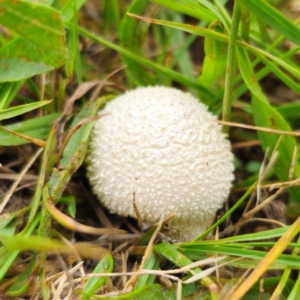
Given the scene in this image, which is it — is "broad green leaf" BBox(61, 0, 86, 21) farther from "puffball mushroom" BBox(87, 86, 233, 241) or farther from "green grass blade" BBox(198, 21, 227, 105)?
"green grass blade" BBox(198, 21, 227, 105)

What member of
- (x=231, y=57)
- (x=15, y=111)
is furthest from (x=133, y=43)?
(x=15, y=111)

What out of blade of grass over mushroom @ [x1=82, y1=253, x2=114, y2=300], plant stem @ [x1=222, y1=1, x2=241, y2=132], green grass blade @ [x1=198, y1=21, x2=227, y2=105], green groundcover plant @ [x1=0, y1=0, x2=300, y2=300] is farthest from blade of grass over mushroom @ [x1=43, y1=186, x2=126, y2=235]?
green grass blade @ [x1=198, y1=21, x2=227, y2=105]

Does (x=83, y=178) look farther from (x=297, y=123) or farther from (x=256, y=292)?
(x=297, y=123)

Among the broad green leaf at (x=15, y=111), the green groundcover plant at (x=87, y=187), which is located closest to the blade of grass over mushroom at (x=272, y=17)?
the green groundcover plant at (x=87, y=187)

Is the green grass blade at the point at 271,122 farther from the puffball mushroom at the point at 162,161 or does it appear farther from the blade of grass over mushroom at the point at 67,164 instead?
the blade of grass over mushroom at the point at 67,164

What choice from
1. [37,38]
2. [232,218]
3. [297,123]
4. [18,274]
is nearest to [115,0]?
[37,38]

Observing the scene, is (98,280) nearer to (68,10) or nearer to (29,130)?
(29,130)

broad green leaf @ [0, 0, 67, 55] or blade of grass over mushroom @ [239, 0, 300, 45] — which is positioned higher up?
blade of grass over mushroom @ [239, 0, 300, 45]
